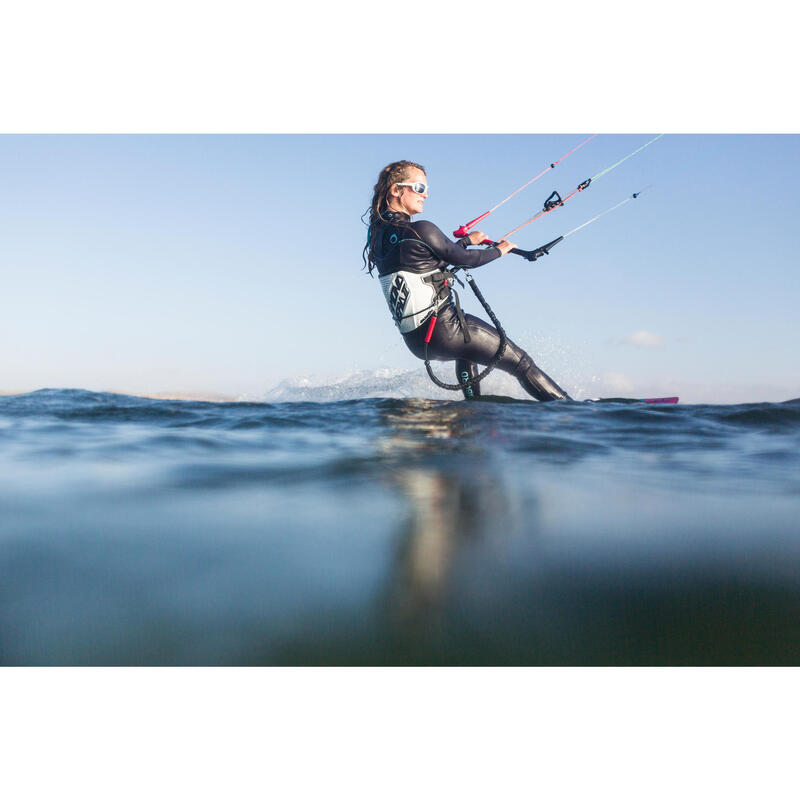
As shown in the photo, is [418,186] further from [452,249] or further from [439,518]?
[439,518]

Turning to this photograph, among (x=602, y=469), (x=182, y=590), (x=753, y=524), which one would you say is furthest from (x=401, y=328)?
(x=182, y=590)

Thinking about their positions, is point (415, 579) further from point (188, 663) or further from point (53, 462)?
point (53, 462)

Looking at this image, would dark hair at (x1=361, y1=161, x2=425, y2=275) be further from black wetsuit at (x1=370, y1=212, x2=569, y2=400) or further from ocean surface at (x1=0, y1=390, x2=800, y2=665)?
ocean surface at (x1=0, y1=390, x2=800, y2=665)

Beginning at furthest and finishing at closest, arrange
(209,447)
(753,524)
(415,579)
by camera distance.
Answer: (209,447), (753,524), (415,579)

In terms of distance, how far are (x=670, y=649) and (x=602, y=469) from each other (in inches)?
71.2

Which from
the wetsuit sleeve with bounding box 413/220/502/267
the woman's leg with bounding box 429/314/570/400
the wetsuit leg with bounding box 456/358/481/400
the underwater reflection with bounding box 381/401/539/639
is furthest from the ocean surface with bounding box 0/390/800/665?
the wetsuit leg with bounding box 456/358/481/400

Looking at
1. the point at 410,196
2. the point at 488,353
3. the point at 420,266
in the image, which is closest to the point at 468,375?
the point at 488,353

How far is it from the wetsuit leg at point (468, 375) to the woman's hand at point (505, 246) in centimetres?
127

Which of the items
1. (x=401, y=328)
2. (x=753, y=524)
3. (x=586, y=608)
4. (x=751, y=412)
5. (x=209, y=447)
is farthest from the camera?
(x=401, y=328)

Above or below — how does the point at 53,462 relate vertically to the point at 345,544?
above

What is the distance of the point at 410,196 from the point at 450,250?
2.59ft

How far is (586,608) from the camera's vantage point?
5.15 feet

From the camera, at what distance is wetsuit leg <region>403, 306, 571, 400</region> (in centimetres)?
597

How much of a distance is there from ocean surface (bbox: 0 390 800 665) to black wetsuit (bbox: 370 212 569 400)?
242 centimetres
